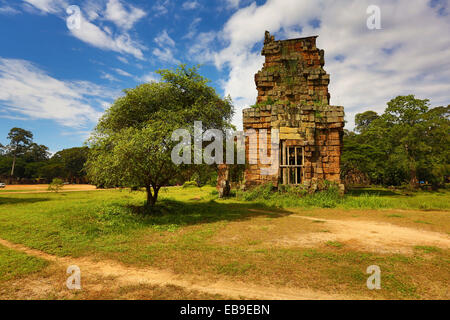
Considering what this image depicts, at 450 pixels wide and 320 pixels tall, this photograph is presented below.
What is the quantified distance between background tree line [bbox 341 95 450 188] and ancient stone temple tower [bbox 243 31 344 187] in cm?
1374

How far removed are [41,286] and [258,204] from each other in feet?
38.7

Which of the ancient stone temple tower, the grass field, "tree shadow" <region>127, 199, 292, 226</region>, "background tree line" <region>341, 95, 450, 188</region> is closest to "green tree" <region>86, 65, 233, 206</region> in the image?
"tree shadow" <region>127, 199, 292, 226</region>

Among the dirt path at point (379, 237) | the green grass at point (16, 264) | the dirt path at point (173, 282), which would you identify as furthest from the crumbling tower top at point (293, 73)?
the green grass at point (16, 264)

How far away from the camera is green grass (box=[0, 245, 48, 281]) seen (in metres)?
4.60

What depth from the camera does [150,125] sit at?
9758mm

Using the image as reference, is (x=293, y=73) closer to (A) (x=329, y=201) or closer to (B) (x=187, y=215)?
(A) (x=329, y=201)

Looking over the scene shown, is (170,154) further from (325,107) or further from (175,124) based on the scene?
(325,107)

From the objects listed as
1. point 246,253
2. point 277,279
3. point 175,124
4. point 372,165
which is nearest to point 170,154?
point 175,124

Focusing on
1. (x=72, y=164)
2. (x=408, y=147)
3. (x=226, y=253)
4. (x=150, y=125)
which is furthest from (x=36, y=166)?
(x=408, y=147)

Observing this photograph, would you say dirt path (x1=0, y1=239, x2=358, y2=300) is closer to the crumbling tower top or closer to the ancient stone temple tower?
the ancient stone temple tower

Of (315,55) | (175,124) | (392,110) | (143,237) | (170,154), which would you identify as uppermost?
(315,55)

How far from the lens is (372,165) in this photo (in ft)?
90.4

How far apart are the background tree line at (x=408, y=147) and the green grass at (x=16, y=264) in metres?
29.7

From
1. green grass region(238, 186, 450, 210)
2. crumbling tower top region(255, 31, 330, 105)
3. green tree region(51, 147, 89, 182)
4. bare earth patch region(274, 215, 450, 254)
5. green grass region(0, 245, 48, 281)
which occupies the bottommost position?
green grass region(0, 245, 48, 281)
